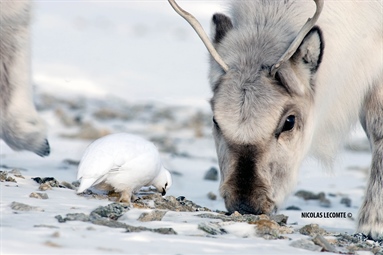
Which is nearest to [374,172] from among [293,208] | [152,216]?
[293,208]

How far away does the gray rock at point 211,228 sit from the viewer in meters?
4.73

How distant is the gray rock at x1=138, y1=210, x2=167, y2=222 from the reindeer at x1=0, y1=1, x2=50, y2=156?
207 centimetres

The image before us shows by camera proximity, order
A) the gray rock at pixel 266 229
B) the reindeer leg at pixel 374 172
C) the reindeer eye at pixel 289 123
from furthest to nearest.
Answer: the reindeer leg at pixel 374 172 < the reindeer eye at pixel 289 123 < the gray rock at pixel 266 229

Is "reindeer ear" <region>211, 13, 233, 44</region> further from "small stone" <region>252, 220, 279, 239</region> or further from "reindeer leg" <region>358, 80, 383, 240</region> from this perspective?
"small stone" <region>252, 220, 279, 239</region>

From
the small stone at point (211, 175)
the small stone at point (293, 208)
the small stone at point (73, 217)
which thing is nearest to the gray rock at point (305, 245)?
the small stone at point (73, 217)

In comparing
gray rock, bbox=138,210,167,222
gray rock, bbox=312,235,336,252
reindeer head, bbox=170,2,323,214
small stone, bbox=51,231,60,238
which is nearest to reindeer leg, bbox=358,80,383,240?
reindeer head, bbox=170,2,323,214

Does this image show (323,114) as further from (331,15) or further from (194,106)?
(194,106)

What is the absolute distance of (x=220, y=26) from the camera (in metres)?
6.25

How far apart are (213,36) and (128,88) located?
8929 millimetres

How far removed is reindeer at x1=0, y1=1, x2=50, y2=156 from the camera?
22.1 ft

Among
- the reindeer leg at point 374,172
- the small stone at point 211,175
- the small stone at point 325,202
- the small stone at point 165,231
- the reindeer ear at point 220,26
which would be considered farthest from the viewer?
the small stone at point 211,175

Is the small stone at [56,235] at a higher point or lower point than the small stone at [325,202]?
lower

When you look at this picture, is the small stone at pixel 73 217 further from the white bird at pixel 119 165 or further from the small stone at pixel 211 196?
the small stone at pixel 211 196

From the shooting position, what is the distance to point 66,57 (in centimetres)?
1720
